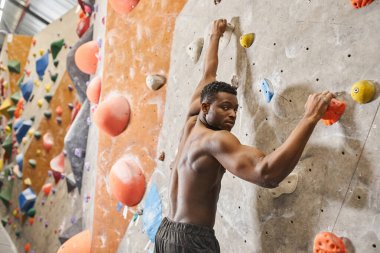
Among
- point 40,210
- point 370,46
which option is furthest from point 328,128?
point 40,210

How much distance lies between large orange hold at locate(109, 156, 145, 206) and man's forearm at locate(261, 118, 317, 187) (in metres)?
1.67

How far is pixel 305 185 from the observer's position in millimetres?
1588

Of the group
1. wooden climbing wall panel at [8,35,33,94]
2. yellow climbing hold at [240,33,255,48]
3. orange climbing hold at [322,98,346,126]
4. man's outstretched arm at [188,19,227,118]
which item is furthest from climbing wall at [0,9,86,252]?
orange climbing hold at [322,98,346,126]

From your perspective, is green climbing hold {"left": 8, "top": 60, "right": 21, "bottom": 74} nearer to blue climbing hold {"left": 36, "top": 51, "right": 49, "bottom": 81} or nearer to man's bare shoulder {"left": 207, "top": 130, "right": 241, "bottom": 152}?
blue climbing hold {"left": 36, "top": 51, "right": 49, "bottom": 81}

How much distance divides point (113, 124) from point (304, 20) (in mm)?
1864

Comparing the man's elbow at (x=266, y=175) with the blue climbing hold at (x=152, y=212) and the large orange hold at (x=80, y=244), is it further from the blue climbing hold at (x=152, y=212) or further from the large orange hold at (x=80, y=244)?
the large orange hold at (x=80, y=244)

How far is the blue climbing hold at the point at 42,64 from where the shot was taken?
5.62 metres

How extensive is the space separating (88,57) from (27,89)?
7.64 feet

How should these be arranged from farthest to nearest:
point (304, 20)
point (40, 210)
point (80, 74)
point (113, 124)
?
1. point (40, 210)
2. point (80, 74)
3. point (113, 124)
4. point (304, 20)

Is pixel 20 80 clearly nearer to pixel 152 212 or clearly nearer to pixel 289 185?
pixel 152 212

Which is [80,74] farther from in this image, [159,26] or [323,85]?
[323,85]

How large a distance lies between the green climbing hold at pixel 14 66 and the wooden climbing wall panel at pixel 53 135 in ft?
6.22

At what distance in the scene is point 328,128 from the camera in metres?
1.53

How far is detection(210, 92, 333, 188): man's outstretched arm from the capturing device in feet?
4.26
